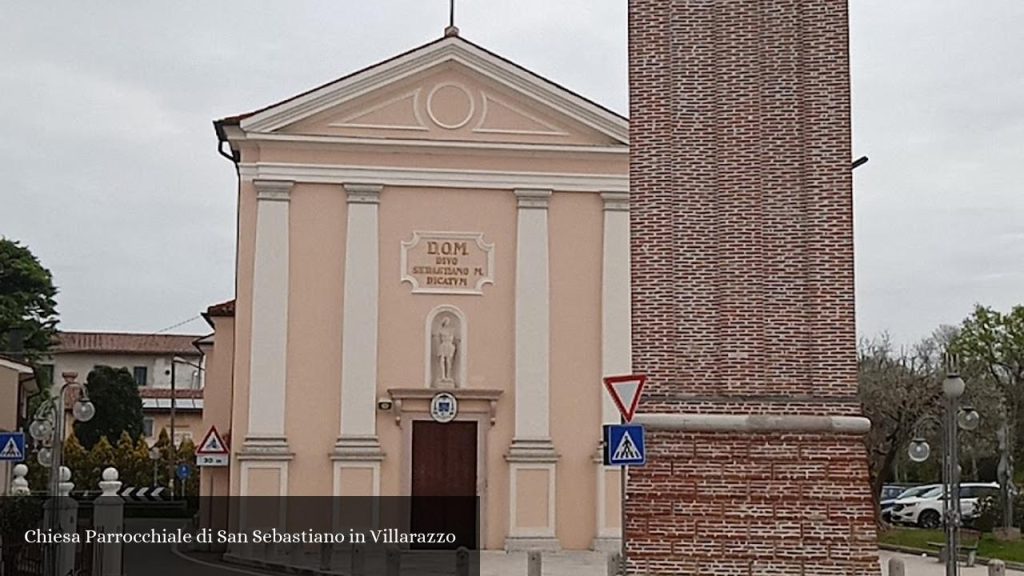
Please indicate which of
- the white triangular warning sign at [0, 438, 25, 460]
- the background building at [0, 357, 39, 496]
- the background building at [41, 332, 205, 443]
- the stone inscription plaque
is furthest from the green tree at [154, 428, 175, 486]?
the white triangular warning sign at [0, 438, 25, 460]

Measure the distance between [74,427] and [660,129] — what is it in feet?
167

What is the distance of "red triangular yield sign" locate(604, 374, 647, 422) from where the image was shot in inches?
572

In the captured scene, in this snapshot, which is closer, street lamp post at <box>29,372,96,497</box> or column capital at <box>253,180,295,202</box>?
street lamp post at <box>29,372,96,497</box>

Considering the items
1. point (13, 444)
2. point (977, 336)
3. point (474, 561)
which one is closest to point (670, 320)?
point (474, 561)

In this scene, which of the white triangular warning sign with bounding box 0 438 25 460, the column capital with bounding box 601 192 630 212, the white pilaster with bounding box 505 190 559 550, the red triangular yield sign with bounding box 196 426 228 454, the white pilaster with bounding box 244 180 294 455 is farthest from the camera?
the column capital with bounding box 601 192 630 212

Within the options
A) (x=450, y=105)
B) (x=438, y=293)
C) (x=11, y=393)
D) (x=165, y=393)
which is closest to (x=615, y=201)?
(x=450, y=105)

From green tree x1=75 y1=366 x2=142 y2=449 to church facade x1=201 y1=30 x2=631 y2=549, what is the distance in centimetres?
3544

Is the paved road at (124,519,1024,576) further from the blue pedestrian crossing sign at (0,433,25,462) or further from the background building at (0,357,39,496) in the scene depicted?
the background building at (0,357,39,496)

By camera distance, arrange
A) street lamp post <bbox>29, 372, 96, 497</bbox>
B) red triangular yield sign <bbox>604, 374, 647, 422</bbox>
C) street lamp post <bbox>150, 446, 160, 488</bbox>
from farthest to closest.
Result: street lamp post <bbox>150, 446, 160, 488</bbox> → street lamp post <bbox>29, 372, 96, 497</bbox> → red triangular yield sign <bbox>604, 374, 647, 422</bbox>

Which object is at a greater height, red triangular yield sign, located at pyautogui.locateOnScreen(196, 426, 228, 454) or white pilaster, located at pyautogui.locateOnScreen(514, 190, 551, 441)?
white pilaster, located at pyautogui.locateOnScreen(514, 190, 551, 441)

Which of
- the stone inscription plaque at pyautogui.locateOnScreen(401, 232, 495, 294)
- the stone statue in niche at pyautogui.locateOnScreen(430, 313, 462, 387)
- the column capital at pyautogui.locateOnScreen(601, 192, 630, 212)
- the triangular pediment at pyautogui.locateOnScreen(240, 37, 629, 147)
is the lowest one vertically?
the stone statue in niche at pyautogui.locateOnScreen(430, 313, 462, 387)

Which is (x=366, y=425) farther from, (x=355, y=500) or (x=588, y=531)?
(x=588, y=531)

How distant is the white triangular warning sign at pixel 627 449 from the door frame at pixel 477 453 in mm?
13103

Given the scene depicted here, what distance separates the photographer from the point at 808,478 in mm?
14891
